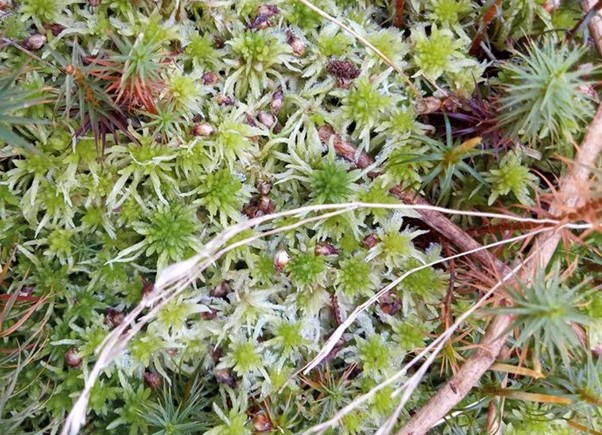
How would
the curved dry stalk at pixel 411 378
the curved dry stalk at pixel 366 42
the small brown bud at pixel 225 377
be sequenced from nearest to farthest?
the curved dry stalk at pixel 411 378 → the curved dry stalk at pixel 366 42 → the small brown bud at pixel 225 377

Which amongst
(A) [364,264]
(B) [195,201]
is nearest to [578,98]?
(A) [364,264]

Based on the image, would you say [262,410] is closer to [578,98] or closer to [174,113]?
[174,113]

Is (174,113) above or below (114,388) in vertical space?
above

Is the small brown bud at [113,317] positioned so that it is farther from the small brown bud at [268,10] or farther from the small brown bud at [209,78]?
the small brown bud at [268,10]

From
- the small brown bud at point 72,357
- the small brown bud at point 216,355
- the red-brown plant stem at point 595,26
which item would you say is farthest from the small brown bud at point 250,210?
the red-brown plant stem at point 595,26

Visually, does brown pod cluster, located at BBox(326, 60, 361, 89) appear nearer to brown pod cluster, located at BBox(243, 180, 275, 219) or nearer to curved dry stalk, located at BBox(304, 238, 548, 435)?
brown pod cluster, located at BBox(243, 180, 275, 219)

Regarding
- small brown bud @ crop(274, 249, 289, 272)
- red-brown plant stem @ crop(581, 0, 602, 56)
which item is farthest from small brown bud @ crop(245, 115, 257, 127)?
red-brown plant stem @ crop(581, 0, 602, 56)
